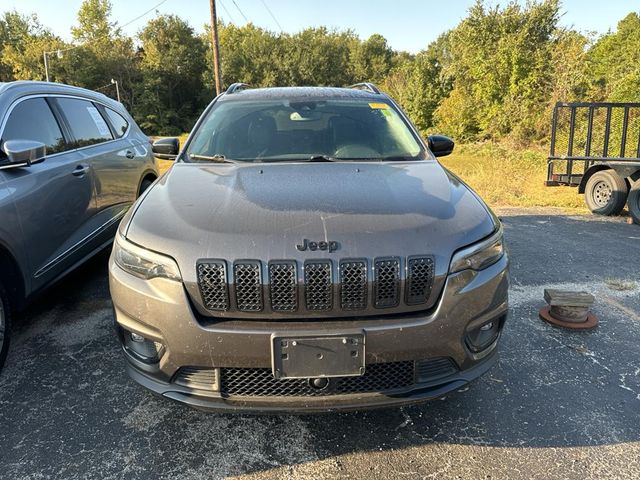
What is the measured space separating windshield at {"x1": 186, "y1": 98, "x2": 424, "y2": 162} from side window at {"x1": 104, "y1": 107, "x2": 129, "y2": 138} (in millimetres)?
1791

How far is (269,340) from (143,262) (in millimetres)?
682

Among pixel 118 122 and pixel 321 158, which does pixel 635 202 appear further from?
pixel 118 122

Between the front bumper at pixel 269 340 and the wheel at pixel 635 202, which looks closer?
the front bumper at pixel 269 340

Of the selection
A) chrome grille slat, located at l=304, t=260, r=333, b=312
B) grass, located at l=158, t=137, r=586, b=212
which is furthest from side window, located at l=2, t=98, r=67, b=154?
grass, located at l=158, t=137, r=586, b=212

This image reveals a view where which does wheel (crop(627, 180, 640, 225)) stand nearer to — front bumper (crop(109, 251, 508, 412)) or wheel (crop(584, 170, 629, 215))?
wheel (crop(584, 170, 629, 215))

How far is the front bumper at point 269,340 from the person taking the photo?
2021 millimetres

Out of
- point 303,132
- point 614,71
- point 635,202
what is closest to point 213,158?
point 303,132

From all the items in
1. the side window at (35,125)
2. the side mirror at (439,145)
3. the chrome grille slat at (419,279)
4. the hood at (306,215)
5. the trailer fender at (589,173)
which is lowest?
the trailer fender at (589,173)

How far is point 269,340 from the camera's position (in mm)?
1990

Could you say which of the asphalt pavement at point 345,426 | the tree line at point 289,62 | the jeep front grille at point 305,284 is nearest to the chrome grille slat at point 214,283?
the jeep front grille at point 305,284

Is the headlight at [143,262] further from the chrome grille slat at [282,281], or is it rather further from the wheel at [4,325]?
the wheel at [4,325]

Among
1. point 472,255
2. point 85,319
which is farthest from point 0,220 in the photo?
point 472,255

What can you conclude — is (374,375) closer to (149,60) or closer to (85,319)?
(85,319)

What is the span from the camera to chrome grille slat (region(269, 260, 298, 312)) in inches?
79.5
